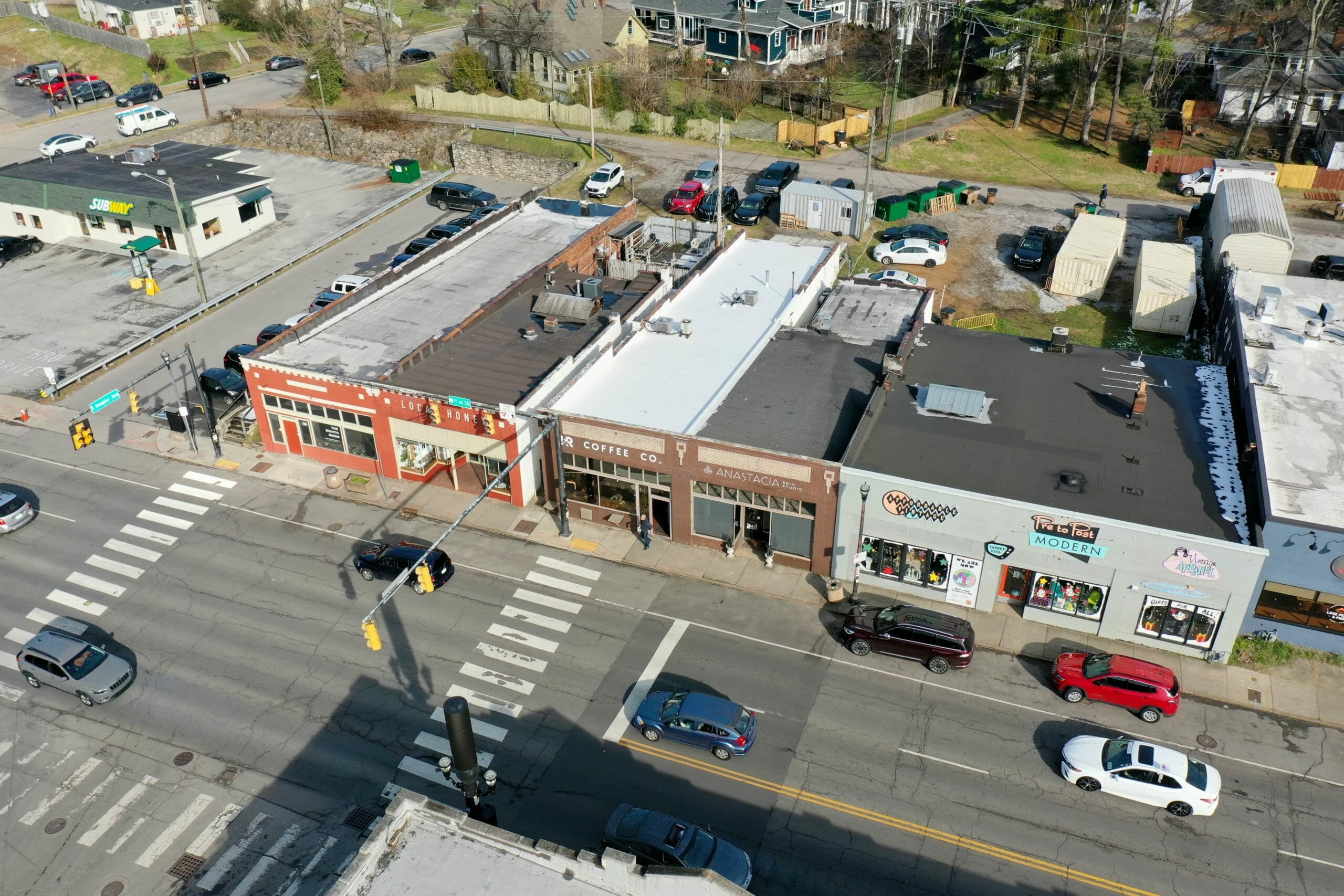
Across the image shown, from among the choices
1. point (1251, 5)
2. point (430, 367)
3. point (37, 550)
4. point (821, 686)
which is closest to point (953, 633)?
point (821, 686)

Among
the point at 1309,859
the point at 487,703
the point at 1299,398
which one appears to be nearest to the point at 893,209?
the point at 1299,398

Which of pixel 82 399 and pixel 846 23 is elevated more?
pixel 846 23

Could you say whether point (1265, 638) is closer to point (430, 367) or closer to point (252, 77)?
point (430, 367)

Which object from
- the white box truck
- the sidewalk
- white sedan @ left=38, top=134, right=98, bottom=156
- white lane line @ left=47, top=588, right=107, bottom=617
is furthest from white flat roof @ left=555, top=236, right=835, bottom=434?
white sedan @ left=38, top=134, right=98, bottom=156

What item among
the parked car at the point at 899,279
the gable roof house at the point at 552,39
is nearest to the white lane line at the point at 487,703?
the parked car at the point at 899,279

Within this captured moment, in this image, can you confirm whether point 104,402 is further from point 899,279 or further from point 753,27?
point 753,27

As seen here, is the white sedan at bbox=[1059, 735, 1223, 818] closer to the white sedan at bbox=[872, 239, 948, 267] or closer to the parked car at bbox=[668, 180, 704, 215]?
the white sedan at bbox=[872, 239, 948, 267]
